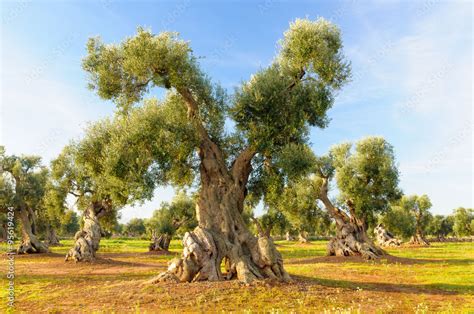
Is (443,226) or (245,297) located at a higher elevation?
(443,226)

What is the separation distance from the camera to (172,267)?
22000 millimetres

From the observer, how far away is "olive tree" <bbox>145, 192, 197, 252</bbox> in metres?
65.5

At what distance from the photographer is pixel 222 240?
932 inches

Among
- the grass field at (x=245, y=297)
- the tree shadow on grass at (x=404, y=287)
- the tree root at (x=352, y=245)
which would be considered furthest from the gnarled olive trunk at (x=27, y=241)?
the tree shadow on grass at (x=404, y=287)

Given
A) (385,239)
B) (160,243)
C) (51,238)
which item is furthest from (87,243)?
(385,239)

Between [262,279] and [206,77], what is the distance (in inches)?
553

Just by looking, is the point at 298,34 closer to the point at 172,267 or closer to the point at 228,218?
the point at 228,218

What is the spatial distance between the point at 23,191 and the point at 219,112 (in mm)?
42480

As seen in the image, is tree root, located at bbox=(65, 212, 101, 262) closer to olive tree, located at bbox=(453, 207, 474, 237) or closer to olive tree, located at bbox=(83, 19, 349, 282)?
olive tree, located at bbox=(83, 19, 349, 282)

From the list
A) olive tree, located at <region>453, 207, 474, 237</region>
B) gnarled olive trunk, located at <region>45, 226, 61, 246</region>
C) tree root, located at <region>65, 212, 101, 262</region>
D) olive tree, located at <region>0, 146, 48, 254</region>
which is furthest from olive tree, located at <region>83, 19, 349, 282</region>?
olive tree, located at <region>453, 207, 474, 237</region>

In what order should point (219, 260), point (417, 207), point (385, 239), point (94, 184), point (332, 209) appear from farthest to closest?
point (417, 207) < point (385, 239) < point (332, 209) < point (94, 184) < point (219, 260)

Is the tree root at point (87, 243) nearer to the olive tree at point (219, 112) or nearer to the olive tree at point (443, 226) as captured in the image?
the olive tree at point (219, 112)

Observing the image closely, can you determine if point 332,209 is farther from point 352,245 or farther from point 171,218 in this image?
point 171,218

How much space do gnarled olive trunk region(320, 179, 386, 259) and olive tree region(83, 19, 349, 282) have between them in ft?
85.1
